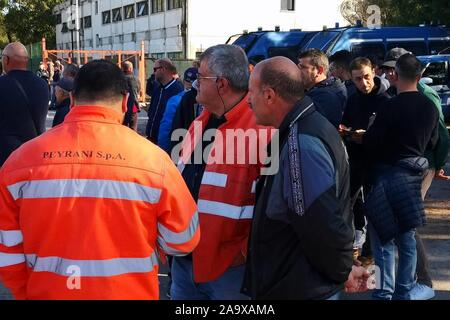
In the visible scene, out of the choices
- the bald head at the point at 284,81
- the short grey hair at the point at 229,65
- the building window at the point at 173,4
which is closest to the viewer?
the bald head at the point at 284,81

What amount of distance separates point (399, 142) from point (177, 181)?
2.41 meters

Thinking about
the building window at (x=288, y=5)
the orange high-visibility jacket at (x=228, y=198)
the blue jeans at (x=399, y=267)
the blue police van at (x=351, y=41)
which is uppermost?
the building window at (x=288, y=5)

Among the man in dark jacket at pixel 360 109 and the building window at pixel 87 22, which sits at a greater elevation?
the building window at pixel 87 22

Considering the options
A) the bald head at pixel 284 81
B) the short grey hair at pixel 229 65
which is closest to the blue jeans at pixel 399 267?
the short grey hair at pixel 229 65

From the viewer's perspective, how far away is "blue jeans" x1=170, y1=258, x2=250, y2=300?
9.75 ft

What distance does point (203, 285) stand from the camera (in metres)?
3.03

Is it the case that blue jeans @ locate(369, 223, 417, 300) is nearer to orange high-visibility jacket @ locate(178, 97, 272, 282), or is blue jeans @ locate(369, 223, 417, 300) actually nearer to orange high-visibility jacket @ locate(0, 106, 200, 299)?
orange high-visibility jacket @ locate(178, 97, 272, 282)

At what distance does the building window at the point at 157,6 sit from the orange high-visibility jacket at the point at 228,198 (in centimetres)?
3919

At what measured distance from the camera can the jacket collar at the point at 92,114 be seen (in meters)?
2.13

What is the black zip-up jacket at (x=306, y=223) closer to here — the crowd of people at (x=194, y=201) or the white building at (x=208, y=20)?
the crowd of people at (x=194, y=201)

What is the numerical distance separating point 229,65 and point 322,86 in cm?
186

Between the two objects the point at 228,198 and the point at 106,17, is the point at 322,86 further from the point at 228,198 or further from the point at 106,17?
the point at 106,17

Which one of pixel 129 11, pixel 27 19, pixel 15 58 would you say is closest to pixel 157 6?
pixel 129 11

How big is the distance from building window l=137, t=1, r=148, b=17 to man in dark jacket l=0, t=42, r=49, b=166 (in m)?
40.0
